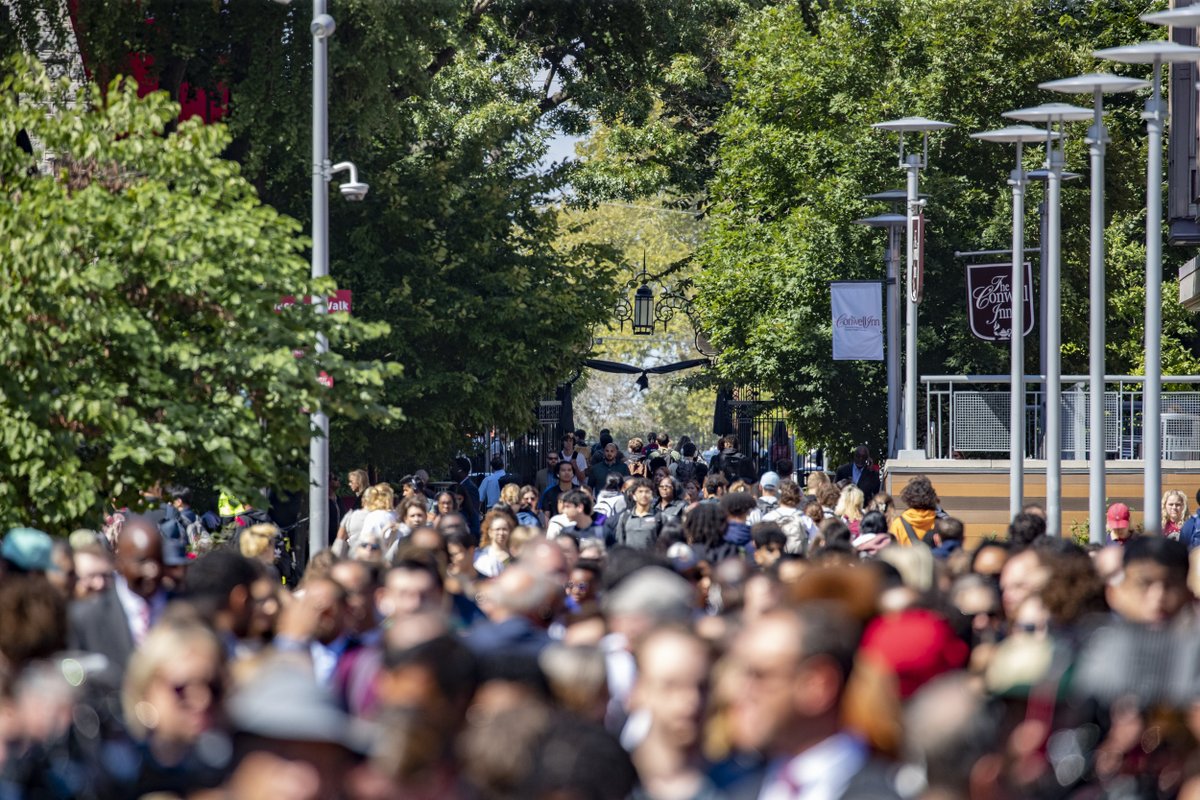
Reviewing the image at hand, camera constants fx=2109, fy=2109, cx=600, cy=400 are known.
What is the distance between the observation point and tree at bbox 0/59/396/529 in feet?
42.0

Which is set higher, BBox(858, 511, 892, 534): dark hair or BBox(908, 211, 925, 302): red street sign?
BBox(908, 211, 925, 302): red street sign

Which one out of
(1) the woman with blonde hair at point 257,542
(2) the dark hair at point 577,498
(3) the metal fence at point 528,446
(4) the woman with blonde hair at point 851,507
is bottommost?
(3) the metal fence at point 528,446

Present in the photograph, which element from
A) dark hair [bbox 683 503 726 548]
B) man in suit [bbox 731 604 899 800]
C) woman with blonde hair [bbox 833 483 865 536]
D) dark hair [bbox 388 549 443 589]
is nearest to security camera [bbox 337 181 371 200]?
woman with blonde hair [bbox 833 483 865 536]

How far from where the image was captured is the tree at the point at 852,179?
→ 33.4 metres

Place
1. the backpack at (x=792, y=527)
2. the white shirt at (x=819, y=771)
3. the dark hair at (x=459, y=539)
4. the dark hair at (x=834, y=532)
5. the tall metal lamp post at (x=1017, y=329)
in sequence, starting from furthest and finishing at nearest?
1. the tall metal lamp post at (x=1017, y=329)
2. the backpack at (x=792, y=527)
3. the dark hair at (x=834, y=532)
4. the dark hair at (x=459, y=539)
5. the white shirt at (x=819, y=771)

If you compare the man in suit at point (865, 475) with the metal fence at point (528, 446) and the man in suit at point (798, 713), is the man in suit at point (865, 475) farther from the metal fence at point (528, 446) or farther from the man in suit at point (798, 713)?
the man in suit at point (798, 713)

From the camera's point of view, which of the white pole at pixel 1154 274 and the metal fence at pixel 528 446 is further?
the metal fence at pixel 528 446

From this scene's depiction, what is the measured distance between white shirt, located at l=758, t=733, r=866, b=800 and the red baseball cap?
1.54 metres

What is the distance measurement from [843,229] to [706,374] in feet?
40.9

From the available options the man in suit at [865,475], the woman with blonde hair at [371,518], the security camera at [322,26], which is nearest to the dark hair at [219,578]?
the woman with blonde hair at [371,518]

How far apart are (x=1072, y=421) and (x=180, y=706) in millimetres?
22704

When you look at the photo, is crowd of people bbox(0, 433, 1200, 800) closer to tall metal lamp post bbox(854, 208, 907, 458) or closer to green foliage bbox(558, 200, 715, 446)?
tall metal lamp post bbox(854, 208, 907, 458)

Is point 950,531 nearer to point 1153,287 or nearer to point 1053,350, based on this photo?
point 1153,287

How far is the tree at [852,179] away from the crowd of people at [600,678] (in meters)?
23.4
